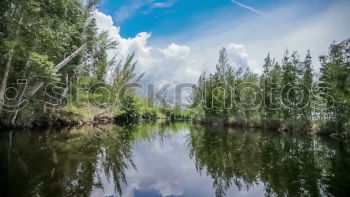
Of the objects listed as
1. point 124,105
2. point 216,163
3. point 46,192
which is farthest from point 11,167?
point 124,105

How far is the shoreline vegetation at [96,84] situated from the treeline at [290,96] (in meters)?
0.08

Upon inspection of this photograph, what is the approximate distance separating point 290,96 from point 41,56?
26323mm

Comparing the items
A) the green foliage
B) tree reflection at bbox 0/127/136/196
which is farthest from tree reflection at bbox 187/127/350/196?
the green foliage

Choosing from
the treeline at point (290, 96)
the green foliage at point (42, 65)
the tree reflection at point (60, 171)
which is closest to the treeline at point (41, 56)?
the green foliage at point (42, 65)

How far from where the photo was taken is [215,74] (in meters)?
48.8

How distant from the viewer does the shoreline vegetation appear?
1424 cm

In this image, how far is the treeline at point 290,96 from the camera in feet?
73.8

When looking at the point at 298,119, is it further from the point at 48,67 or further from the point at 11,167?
the point at 11,167

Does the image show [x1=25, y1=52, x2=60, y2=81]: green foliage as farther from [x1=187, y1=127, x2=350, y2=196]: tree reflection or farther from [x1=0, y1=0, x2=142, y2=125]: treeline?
[x1=187, y1=127, x2=350, y2=196]: tree reflection

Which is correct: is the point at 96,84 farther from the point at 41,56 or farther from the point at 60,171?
the point at 60,171

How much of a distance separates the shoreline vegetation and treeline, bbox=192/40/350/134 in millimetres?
83

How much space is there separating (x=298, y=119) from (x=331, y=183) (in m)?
22.7

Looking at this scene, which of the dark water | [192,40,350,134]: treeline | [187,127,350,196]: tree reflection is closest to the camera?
the dark water

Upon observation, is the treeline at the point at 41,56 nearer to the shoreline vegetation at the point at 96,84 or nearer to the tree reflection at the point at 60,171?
the shoreline vegetation at the point at 96,84
